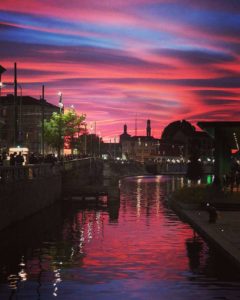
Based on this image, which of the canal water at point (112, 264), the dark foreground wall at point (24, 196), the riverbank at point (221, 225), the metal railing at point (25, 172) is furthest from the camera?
the metal railing at point (25, 172)

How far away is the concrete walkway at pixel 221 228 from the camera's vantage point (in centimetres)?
Result: 2285

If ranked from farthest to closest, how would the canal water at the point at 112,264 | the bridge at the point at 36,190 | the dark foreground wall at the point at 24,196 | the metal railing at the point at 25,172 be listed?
the metal railing at the point at 25,172 < the bridge at the point at 36,190 < the dark foreground wall at the point at 24,196 < the canal water at the point at 112,264

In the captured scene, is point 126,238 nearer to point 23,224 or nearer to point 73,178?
point 23,224

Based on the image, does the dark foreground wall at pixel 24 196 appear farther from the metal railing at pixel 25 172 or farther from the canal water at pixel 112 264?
the canal water at pixel 112 264

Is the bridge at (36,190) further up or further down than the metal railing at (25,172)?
further down

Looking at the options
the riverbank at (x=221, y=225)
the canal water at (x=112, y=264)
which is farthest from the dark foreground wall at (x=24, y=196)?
the riverbank at (x=221, y=225)

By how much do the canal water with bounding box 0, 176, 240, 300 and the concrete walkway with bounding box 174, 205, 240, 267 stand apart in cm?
36

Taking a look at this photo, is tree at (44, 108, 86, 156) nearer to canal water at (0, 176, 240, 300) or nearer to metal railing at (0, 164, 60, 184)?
metal railing at (0, 164, 60, 184)

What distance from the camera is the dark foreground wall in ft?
112

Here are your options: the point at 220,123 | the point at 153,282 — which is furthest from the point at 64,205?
the point at 153,282

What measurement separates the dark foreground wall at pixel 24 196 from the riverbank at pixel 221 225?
8.36 metres

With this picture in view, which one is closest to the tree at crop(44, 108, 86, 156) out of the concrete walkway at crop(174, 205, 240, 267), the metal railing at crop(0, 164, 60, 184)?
the metal railing at crop(0, 164, 60, 184)

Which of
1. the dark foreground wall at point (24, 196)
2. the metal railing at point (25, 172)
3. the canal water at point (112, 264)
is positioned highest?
the metal railing at point (25, 172)

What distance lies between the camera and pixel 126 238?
29250 millimetres
